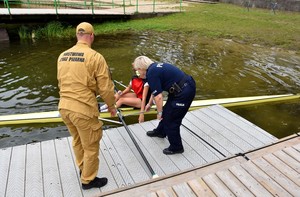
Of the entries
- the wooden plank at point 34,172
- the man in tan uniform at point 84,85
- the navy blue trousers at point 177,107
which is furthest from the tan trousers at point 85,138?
the navy blue trousers at point 177,107

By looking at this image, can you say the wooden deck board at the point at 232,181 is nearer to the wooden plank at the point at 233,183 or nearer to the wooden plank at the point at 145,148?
the wooden plank at the point at 233,183

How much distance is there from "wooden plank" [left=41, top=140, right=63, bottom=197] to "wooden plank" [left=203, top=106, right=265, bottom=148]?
3375 millimetres

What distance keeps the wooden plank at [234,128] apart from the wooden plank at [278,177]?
36.1 inches

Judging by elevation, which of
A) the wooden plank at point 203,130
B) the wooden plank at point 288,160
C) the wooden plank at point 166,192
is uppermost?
the wooden plank at point 288,160

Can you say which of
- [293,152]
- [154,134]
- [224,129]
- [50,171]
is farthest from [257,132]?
[50,171]

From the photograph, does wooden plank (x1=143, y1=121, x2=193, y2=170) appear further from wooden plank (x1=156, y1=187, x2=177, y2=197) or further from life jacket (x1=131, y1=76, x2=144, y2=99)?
life jacket (x1=131, y1=76, x2=144, y2=99)

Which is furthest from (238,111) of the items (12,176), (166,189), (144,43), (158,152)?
(144,43)

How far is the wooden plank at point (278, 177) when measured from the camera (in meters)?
3.59

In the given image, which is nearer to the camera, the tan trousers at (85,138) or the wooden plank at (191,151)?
the tan trousers at (85,138)

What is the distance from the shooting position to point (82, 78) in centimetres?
324

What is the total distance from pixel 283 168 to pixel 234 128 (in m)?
1.81

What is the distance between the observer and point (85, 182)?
12.7 feet

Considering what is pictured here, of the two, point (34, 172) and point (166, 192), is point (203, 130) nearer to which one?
point (166, 192)

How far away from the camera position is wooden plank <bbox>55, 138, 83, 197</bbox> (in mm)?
3947
